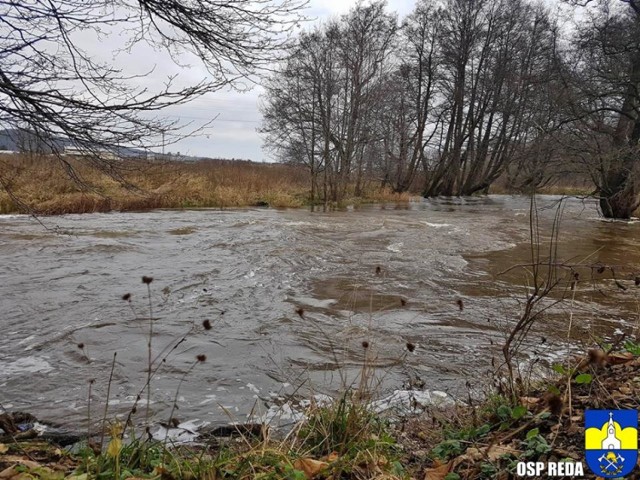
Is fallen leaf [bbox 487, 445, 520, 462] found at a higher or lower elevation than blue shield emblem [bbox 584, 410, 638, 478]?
lower

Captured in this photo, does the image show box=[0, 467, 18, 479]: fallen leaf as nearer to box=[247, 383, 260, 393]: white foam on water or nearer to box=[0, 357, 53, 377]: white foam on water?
box=[247, 383, 260, 393]: white foam on water

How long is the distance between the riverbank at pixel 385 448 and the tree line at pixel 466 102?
22.9 feet

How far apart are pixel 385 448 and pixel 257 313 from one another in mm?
3571

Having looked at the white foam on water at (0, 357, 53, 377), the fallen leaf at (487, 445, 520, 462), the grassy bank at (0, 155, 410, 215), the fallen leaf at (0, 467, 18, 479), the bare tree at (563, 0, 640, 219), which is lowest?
the white foam on water at (0, 357, 53, 377)

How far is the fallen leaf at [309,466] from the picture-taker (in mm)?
2236

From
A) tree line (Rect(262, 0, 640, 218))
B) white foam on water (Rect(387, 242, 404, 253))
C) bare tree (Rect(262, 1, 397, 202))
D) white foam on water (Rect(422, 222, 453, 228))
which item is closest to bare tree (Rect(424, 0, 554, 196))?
tree line (Rect(262, 0, 640, 218))

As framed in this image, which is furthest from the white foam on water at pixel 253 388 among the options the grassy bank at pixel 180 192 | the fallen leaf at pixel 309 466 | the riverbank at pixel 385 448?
the grassy bank at pixel 180 192

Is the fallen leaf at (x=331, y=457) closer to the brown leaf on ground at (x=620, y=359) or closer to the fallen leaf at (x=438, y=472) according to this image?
the fallen leaf at (x=438, y=472)

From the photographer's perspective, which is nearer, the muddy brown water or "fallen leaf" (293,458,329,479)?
"fallen leaf" (293,458,329,479)

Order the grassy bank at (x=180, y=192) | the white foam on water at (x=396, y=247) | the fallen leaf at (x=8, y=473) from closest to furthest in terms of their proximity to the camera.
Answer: the fallen leaf at (x=8, y=473), the white foam on water at (x=396, y=247), the grassy bank at (x=180, y=192)

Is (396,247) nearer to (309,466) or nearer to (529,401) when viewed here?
(529,401)

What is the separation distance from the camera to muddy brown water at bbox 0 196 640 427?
4.00m

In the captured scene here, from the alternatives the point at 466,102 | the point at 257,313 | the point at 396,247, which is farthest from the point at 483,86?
the point at 257,313

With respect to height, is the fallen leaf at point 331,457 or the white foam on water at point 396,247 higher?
the white foam on water at point 396,247
